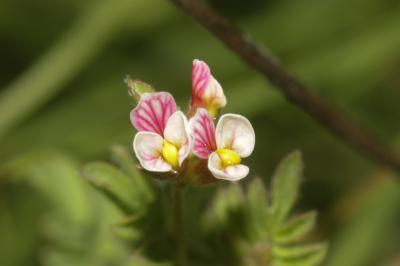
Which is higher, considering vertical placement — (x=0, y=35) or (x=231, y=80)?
(x=0, y=35)

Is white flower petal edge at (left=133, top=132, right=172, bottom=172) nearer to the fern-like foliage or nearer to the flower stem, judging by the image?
the flower stem

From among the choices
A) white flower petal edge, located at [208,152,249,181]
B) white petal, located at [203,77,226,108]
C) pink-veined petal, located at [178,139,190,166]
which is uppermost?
white petal, located at [203,77,226,108]

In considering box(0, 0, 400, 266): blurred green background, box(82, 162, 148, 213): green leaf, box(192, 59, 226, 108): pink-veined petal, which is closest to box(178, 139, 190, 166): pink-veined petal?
box(192, 59, 226, 108): pink-veined petal

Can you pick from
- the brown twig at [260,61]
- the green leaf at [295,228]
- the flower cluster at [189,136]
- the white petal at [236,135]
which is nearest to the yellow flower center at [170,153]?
the flower cluster at [189,136]

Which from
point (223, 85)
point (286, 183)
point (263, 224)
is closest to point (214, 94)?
point (286, 183)

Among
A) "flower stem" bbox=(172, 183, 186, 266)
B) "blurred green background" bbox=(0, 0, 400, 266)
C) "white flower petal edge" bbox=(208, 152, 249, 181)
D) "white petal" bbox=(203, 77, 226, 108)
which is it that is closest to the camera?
"white flower petal edge" bbox=(208, 152, 249, 181)

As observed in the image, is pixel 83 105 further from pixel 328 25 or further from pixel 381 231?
pixel 381 231

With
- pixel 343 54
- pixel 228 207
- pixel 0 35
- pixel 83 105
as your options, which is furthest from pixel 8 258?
pixel 343 54
